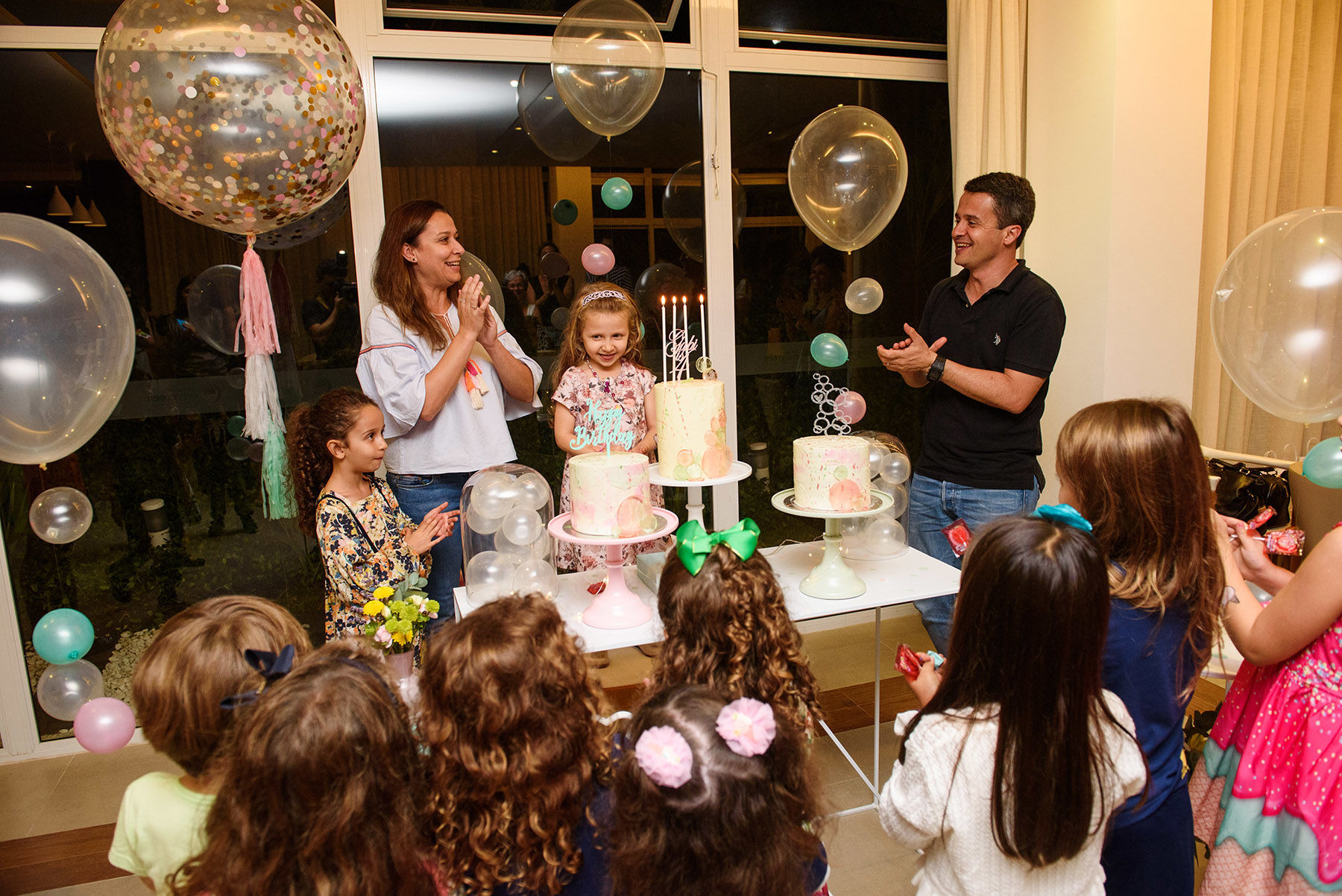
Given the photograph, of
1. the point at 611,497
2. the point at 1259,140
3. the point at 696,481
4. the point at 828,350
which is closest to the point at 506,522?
the point at 611,497

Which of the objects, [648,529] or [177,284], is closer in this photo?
[648,529]

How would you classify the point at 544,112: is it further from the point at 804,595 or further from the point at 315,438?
the point at 804,595

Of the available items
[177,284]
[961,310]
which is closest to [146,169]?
[177,284]

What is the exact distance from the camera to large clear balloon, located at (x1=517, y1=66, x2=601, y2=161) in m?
3.05

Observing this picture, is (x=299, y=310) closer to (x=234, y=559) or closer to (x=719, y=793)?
(x=234, y=559)

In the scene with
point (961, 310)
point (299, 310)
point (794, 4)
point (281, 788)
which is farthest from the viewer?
point (794, 4)

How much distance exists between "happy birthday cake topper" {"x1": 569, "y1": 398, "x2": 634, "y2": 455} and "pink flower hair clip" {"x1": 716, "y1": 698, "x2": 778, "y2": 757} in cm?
144

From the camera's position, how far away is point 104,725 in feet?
6.16

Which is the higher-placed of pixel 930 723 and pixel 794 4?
pixel 794 4

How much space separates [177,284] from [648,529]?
1.96m

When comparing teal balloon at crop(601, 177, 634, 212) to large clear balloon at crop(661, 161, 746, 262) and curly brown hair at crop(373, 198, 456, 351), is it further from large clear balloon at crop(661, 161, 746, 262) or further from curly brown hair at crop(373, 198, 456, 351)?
curly brown hair at crop(373, 198, 456, 351)

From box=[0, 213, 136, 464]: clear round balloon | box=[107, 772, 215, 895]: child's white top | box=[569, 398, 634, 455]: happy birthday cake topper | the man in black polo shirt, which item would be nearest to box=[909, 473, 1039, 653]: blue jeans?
the man in black polo shirt

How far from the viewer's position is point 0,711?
2.84 metres

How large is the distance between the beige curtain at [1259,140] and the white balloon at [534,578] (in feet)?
8.95
